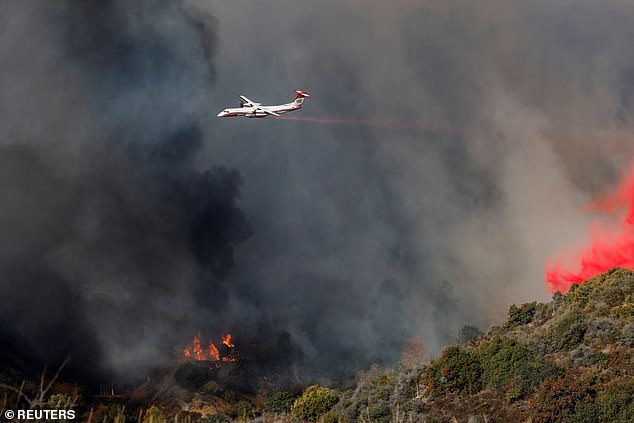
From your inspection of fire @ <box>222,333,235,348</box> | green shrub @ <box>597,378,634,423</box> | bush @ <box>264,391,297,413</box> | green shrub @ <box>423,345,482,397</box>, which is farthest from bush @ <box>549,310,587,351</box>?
fire @ <box>222,333,235,348</box>

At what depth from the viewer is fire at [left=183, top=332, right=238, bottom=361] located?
169 m

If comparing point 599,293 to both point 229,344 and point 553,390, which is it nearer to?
point 553,390

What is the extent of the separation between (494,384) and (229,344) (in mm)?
105529

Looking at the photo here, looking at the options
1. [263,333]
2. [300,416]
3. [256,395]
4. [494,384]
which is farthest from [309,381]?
[494,384]

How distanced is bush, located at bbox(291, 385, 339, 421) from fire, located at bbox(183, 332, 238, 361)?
8009cm

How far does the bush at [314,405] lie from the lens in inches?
3450

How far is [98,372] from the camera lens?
5876 inches

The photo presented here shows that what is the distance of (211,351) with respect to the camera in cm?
17212

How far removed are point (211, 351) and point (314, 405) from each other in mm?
87798

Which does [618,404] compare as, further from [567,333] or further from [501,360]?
[567,333]

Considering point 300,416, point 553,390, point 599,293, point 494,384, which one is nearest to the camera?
point 553,390

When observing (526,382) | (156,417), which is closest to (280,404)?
(156,417)

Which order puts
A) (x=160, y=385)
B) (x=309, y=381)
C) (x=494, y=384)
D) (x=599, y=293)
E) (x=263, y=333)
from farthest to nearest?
(x=263, y=333) → (x=309, y=381) → (x=160, y=385) → (x=599, y=293) → (x=494, y=384)

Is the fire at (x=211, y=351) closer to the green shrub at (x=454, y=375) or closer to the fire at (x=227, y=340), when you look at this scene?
the fire at (x=227, y=340)
